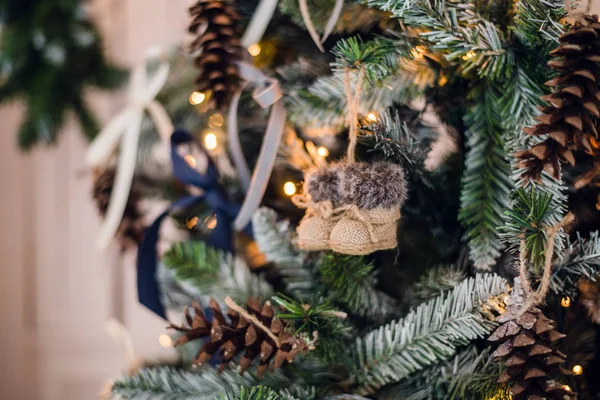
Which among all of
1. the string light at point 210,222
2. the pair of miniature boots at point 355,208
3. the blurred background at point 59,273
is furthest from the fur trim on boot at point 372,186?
the blurred background at point 59,273

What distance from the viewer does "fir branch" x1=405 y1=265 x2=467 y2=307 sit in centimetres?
39

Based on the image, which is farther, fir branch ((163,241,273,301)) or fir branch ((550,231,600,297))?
fir branch ((163,241,273,301))

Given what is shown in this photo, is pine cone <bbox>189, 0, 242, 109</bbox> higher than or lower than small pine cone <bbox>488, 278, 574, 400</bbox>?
higher

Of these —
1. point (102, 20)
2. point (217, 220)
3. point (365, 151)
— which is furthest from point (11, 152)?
point (365, 151)

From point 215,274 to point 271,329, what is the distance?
117 mm

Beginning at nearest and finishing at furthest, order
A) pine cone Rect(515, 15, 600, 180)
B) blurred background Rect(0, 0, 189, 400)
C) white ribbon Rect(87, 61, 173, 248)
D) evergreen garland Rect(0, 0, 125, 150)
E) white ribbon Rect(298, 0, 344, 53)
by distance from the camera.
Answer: pine cone Rect(515, 15, 600, 180), white ribbon Rect(298, 0, 344, 53), white ribbon Rect(87, 61, 173, 248), evergreen garland Rect(0, 0, 125, 150), blurred background Rect(0, 0, 189, 400)

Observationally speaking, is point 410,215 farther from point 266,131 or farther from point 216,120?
point 216,120

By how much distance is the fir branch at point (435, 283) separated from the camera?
1.26 feet

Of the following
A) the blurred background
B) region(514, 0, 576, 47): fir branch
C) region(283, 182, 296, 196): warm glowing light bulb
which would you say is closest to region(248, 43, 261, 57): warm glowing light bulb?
region(283, 182, 296, 196): warm glowing light bulb

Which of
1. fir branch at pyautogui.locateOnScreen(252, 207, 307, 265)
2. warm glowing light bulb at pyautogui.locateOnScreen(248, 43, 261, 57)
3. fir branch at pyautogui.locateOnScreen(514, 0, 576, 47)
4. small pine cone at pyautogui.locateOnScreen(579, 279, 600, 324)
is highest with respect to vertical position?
fir branch at pyautogui.locateOnScreen(514, 0, 576, 47)

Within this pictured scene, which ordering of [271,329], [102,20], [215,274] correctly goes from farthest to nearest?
[102,20] → [215,274] → [271,329]

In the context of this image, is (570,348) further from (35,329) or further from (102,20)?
(35,329)

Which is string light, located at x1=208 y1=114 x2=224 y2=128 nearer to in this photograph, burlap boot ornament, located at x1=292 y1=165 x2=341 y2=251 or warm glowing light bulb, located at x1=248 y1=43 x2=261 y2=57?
warm glowing light bulb, located at x1=248 y1=43 x2=261 y2=57

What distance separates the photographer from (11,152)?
1.17 m
